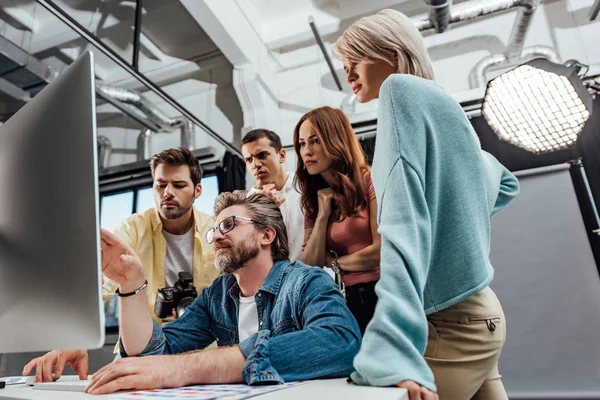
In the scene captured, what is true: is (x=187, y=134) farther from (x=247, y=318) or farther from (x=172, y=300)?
(x=247, y=318)

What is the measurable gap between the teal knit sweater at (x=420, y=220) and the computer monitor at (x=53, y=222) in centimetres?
41

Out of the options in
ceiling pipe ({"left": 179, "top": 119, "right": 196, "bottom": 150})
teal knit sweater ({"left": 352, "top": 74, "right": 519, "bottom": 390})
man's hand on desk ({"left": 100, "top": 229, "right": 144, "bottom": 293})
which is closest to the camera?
teal knit sweater ({"left": 352, "top": 74, "right": 519, "bottom": 390})

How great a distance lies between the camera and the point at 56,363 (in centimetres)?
117

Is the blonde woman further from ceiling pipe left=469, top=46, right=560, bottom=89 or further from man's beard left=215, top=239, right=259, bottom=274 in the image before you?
ceiling pipe left=469, top=46, right=560, bottom=89

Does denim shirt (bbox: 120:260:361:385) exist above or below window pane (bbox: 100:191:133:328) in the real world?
below

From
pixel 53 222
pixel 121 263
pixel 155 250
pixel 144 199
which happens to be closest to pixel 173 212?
pixel 155 250

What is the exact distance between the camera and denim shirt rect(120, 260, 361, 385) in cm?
82

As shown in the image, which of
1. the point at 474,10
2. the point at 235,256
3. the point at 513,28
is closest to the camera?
the point at 235,256

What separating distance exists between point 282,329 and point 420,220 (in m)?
0.52

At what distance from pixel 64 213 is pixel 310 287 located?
0.67 metres

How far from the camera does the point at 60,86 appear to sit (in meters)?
0.60

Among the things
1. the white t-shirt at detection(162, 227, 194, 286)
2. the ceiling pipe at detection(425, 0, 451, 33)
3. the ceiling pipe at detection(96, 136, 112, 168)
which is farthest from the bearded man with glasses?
the ceiling pipe at detection(96, 136, 112, 168)

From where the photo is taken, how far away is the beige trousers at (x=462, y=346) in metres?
0.77

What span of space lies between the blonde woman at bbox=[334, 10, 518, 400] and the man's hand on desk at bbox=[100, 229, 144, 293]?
0.57 meters
